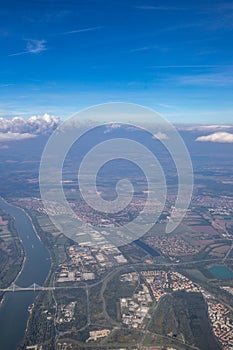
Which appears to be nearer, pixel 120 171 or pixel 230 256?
pixel 230 256

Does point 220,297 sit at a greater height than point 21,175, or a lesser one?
lesser

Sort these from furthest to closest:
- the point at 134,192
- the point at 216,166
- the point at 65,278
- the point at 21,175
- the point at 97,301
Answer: the point at 216,166 < the point at 21,175 < the point at 134,192 < the point at 65,278 < the point at 97,301

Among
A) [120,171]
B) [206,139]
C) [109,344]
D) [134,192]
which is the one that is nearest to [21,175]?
[120,171]

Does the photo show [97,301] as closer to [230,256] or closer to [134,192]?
[230,256]

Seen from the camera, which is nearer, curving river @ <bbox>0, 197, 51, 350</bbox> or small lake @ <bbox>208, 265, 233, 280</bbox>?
curving river @ <bbox>0, 197, 51, 350</bbox>
